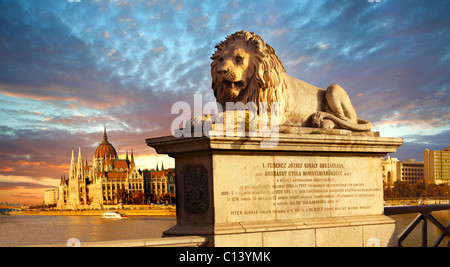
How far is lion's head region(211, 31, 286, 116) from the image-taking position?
Answer: 8039 millimetres

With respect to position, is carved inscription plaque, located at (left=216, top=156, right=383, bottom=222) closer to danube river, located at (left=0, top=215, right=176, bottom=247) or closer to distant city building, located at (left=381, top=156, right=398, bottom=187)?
danube river, located at (left=0, top=215, right=176, bottom=247)

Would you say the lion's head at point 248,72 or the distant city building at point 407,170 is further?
the distant city building at point 407,170

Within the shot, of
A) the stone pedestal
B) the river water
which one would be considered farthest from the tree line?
the stone pedestal

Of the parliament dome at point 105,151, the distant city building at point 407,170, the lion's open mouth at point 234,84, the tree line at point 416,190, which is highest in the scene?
the lion's open mouth at point 234,84

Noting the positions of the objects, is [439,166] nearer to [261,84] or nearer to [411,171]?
[411,171]

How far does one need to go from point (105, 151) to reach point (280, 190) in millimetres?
165114

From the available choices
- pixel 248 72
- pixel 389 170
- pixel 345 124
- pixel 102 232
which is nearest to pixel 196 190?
pixel 248 72

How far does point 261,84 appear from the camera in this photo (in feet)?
26.3

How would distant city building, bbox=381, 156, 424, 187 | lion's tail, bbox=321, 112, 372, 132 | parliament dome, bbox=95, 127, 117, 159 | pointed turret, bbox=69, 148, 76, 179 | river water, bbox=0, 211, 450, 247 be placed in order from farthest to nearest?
parliament dome, bbox=95, 127, 117, 159 → pointed turret, bbox=69, 148, 76, 179 → distant city building, bbox=381, 156, 424, 187 → river water, bbox=0, 211, 450, 247 → lion's tail, bbox=321, 112, 372, 132

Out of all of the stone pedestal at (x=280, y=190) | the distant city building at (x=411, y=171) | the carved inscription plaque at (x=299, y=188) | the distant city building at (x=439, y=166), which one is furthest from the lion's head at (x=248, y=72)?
the distant city building at (x=411, y=171)

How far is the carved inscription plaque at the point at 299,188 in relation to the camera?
6.89 metres

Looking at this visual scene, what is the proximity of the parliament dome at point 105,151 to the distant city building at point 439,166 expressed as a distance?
101 meters

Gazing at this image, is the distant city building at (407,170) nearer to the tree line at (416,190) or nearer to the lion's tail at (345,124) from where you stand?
the tree line at (416,190)

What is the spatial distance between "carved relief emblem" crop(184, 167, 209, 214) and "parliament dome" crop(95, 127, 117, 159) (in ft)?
535
